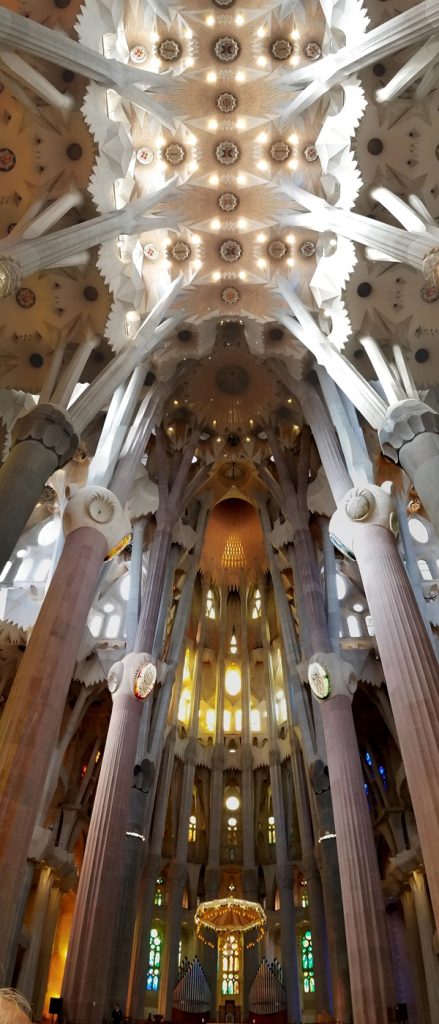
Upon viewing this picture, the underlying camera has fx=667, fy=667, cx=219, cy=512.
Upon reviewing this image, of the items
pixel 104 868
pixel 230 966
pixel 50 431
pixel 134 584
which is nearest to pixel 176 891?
pixel 230 966

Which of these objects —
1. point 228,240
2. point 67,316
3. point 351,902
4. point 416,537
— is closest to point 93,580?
point 67,316

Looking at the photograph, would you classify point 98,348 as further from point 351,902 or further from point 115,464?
point 351,902

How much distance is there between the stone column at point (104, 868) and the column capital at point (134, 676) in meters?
0.03

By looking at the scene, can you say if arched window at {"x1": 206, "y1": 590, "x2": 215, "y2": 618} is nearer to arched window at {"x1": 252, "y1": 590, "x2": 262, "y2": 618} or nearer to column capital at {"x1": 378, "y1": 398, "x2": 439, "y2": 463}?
arched window at {"x1": 252, "y1": 590, "x2": 262, "y2": 618}

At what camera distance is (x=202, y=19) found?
15.2 metres

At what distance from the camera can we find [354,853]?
1448cm

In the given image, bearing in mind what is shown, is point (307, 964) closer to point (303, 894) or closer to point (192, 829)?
point (303, 894)

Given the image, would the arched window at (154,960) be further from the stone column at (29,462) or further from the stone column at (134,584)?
the stone column at (29,462)

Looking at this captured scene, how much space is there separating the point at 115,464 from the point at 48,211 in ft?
18.5

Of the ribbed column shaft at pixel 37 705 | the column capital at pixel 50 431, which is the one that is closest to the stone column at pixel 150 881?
the ribbed column shaft at pixel 37 705

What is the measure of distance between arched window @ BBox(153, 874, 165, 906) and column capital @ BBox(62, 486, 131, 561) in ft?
54.1

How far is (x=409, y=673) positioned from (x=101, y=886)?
8752mm

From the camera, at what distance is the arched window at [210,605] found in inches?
1245

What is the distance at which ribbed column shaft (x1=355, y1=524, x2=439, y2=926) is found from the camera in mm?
9320
